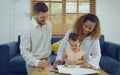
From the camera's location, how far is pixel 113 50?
368 cm

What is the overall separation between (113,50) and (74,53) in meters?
2.01

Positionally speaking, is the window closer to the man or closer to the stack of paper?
the man

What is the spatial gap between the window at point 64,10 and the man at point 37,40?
7.96 ft

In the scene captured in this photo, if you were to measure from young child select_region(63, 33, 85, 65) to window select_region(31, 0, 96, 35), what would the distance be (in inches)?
99.0

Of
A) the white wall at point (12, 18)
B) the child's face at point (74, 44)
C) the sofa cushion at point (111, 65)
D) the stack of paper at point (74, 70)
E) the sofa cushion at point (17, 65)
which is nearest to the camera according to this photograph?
the stack of paper at point (74, 70)

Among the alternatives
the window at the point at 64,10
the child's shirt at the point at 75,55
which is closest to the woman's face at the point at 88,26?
the child's shirt at the point at 75,55

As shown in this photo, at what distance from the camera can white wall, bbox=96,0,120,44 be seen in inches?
173

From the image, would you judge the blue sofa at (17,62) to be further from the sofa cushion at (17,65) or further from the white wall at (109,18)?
the white wall at (109,18)

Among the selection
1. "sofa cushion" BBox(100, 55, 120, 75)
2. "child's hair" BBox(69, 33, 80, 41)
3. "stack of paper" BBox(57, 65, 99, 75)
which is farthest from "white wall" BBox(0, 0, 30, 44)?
"stack of paper" BBox(57, 65, 99, 75)

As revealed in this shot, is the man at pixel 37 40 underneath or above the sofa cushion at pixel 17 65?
above

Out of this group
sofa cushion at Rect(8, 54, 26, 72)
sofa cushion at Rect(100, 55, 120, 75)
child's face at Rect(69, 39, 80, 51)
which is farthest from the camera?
sofa cushion at Rect(8, 54, 26, 72)

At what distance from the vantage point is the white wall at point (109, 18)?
4398 mm

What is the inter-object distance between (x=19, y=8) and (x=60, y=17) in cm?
88

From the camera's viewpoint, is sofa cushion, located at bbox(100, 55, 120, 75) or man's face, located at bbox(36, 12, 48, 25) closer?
man's face, located at bbox(36, 12, 48, 25)
